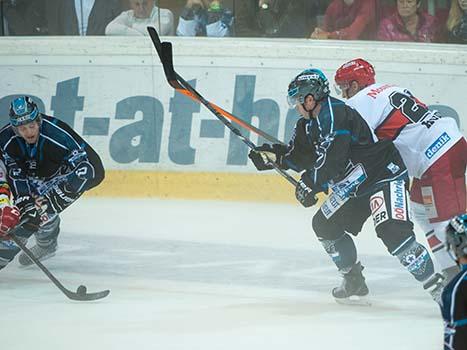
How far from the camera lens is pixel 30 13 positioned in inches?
323

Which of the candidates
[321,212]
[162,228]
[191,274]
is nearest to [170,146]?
[162,228]

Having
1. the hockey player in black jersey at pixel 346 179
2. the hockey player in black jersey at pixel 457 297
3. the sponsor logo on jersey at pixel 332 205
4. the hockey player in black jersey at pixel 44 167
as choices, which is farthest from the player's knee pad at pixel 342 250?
the hockey player in black jersey at pixel 457 297

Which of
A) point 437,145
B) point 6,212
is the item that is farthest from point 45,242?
point 437,145

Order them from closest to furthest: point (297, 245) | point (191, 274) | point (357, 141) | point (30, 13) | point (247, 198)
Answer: point (357, 141) → point (191, 274) → point (297, 245) → point (247, 198) → point (30, 13)

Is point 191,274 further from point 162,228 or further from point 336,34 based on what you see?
point 336,34

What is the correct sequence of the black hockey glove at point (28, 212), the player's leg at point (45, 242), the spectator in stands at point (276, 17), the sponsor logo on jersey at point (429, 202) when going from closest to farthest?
Answer: the sponsor logo on jersey at point (429, 202), the black hockey glove at point (28, 212), the player's leg at point (45, 242), the spectator in stands at point (276, 17)

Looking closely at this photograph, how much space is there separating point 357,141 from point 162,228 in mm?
2286

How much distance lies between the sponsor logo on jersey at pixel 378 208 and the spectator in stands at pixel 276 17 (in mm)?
3042

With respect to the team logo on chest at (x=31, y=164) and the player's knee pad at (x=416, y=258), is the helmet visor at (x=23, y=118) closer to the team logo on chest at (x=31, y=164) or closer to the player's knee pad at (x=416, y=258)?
the team logo on chest at (x=31, y=164)

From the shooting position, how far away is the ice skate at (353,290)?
5.18 meters

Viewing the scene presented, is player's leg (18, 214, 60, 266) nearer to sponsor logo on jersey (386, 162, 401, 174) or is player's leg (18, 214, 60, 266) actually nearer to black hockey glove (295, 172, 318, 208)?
black hockey glove (295, 172, 318, 208)

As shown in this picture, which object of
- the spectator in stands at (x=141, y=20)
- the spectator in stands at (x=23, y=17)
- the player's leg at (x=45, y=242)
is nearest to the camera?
the player's leg at (x=45, y=242)

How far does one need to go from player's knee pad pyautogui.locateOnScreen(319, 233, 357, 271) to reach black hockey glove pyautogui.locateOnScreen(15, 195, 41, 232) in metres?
1.47

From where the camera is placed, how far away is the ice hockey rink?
453 cm
